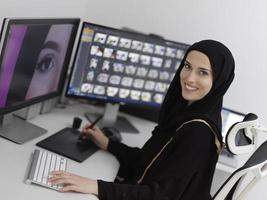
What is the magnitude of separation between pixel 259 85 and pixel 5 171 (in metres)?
1.53

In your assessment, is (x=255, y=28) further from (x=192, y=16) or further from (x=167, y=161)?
(x=167, y=161)

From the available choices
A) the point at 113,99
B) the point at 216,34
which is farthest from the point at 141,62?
the point at 216,34

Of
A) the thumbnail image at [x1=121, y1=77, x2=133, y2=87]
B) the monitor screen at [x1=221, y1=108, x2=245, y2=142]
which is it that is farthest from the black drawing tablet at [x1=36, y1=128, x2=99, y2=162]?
the monitor screen at [x1=221, y1=108, x2=245, y2=142]

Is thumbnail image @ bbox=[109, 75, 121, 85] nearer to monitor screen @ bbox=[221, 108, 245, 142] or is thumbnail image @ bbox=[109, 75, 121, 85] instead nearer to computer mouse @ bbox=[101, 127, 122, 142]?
computer mouse @ bbox=[101, 127, 122, 142]

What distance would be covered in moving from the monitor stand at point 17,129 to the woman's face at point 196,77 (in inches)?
26.2

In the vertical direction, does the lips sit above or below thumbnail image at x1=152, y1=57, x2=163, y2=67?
below

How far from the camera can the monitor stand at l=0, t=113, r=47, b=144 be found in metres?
1.60

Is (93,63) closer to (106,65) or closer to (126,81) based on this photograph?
(106,65)

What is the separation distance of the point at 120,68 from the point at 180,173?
79 centimetres

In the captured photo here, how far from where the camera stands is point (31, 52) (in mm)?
1541

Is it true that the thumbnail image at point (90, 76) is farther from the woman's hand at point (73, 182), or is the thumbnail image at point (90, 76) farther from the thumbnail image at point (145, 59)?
the woman's hand at point (73, 182)

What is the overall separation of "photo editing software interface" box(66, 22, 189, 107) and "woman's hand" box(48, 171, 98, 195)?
641 millimetres

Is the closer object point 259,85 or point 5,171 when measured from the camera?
point 5,171

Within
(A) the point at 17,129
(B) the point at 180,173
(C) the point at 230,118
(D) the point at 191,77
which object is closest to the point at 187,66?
(D) the point at 191,77
